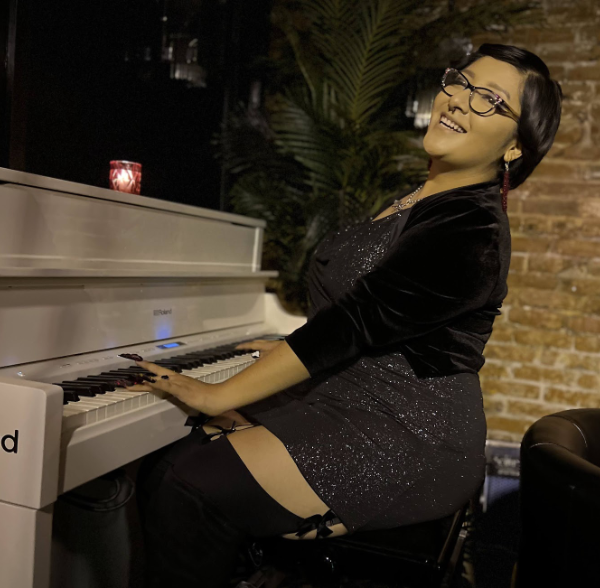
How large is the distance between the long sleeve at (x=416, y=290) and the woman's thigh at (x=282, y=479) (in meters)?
0.18

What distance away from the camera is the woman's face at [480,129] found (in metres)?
1.34

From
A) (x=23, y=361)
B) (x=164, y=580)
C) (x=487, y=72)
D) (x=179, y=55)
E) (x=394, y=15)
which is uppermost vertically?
(x=394, y=15)

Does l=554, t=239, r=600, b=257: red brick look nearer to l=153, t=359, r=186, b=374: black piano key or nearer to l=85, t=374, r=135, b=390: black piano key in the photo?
l=153, t=359, r=186, b=374: black piano key

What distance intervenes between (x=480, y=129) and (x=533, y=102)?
0.13m

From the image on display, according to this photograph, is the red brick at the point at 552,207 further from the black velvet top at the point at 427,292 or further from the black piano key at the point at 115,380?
the black piano key at the point at 115,380

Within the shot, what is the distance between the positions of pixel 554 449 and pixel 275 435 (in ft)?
1.80

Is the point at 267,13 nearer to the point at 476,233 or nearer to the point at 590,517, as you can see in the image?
Answer: the point at 476,233

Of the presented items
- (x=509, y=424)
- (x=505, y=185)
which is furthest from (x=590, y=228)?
(x=505, y=185)

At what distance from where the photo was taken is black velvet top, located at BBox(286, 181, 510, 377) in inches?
46.2

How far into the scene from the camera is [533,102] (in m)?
1.35

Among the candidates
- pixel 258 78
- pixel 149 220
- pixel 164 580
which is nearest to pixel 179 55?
pixel 258 78

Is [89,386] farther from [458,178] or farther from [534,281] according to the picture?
[534,281]

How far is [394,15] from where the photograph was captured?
2.85 metres

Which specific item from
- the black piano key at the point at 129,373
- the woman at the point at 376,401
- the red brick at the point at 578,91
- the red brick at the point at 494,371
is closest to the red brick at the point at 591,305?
the red brick at the point at 494,371
